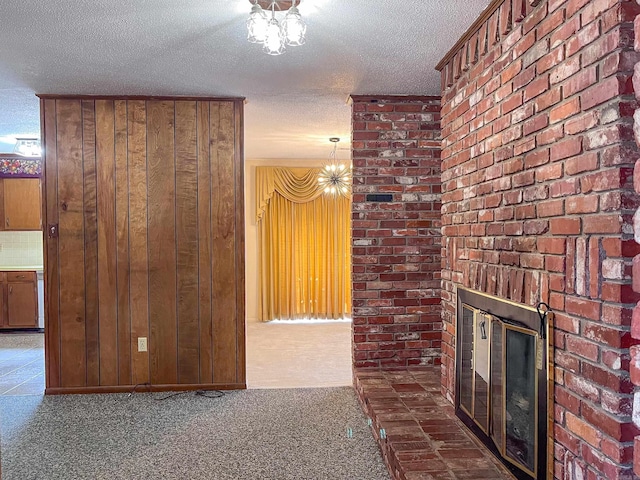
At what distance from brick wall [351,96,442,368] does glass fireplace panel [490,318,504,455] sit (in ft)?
4.85

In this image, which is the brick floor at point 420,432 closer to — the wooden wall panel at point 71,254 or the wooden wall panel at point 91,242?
the wooden wall panel at point 91,242

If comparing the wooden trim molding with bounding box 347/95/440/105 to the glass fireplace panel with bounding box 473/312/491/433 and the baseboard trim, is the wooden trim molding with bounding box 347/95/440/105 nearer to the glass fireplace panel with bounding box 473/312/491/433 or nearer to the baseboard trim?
the glass fireplace panel with bounding box 473/312/491/433

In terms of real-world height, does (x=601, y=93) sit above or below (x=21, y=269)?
above

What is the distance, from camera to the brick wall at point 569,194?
51.9 inches

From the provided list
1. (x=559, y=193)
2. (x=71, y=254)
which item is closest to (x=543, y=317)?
(x=559, y=193)

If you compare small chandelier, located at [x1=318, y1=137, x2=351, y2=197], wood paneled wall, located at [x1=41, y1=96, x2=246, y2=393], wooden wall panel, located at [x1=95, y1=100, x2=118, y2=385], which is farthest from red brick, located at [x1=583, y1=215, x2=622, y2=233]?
small chandelier, located at [x1=318, y1=137, x2=351, y2=197]

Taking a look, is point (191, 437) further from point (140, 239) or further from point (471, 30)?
point (471, 30)

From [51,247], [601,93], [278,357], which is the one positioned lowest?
[278,357]

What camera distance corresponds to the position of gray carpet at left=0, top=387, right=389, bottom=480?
2.41 meters

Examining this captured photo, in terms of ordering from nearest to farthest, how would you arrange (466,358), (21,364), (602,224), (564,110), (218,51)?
(602,224) → (564,110) → (466,358) → (218,51) → (21,364)

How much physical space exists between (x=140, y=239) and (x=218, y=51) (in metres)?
1.57

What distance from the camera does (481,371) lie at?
2.30 meters

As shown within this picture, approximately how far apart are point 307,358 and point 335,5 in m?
3.38

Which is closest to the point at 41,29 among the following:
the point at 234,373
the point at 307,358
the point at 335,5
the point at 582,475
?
the point at 335,5
